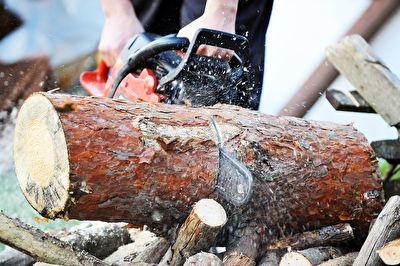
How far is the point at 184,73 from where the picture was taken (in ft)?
5.22

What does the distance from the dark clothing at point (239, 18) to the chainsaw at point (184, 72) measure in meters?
0.73

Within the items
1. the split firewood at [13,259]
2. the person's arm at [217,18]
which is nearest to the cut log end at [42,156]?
the split firewood at [13,259]

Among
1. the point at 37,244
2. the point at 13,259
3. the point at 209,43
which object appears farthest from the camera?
the point at 209,43

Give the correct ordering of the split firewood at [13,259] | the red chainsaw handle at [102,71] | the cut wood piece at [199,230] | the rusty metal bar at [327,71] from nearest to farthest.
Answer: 1. the cut wood piece at [199,230]
2. the split firewood at [13,259]
3. the red chainsaw handle at [102,71]
4. the rusty metal bar at [327,71]

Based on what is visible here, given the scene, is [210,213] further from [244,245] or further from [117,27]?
[117,27]

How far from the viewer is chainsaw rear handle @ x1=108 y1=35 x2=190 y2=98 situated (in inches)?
65.4

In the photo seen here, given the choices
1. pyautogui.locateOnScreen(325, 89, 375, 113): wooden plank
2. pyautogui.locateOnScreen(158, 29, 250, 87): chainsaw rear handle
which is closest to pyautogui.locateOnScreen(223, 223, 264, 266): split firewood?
pyautogui.locateOnScreen(158, 29, 250, 87): chainsaw rear handle

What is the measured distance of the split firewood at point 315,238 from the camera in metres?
1.44

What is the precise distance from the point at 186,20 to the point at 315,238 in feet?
6.53

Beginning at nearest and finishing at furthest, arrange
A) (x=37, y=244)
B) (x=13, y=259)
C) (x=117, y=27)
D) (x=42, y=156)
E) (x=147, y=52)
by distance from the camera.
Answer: (x=37, y=244), (x=42, y=156), (x=13, y=259), (x=147, y=52), (x=117, y=27)

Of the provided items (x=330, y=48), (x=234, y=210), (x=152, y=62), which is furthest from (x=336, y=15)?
(x=234, y=210)

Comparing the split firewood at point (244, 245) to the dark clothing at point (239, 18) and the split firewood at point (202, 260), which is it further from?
the dark clothing at point (239, 18)

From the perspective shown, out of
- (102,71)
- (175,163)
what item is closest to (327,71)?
(102,71)

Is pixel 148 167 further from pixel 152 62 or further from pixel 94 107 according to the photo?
pixel 152 62
